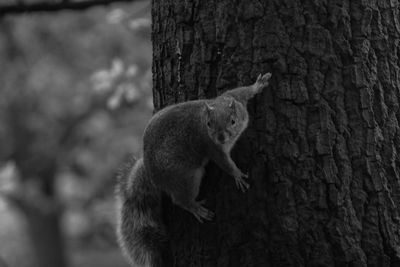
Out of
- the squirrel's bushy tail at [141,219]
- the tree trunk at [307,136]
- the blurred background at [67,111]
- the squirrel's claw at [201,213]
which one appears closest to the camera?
the tree trunk at [307,136]

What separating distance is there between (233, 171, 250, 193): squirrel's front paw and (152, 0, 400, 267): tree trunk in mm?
27

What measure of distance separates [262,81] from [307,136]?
0.28m

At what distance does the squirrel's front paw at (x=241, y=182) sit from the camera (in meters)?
2.39

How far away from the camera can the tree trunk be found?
235 cm

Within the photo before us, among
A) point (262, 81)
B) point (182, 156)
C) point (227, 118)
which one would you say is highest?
point (262, 81)

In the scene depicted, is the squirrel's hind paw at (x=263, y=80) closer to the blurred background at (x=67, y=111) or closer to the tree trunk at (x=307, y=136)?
the tree trunk at (x=307, y=136)

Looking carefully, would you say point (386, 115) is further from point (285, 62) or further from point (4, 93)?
point (4, 93)

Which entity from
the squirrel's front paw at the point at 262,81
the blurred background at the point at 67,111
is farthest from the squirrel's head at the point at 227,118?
the blurred background at the point at 67,111

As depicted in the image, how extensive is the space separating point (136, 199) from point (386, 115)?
112 centimetres

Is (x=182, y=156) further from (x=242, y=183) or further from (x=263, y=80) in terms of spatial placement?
(x=263, y=80)

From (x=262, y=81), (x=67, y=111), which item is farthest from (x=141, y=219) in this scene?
(x=67, y=111)

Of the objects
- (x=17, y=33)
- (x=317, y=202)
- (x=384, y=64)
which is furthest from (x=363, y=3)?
(x=17, y=33)

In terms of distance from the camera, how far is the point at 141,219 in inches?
106

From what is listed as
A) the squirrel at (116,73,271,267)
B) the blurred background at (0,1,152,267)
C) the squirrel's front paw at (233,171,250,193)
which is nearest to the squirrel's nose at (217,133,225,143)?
the squirrel at (116,73,271,267)
